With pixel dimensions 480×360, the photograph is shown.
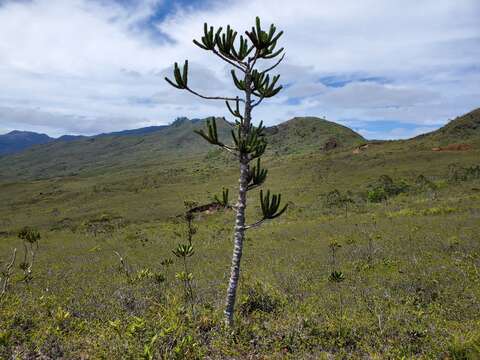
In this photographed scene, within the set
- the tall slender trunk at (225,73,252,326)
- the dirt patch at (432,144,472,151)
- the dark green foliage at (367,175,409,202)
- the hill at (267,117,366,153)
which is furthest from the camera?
the hill at (267,117,366,153)

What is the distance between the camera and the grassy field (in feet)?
22.7

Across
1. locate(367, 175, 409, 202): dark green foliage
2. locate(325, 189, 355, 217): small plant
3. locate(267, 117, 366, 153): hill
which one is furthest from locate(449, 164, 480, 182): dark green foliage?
locate(267, 117, 366, 153): hill

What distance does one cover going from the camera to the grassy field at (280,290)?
6.92 metres

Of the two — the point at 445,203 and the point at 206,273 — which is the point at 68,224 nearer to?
the point at 206,273

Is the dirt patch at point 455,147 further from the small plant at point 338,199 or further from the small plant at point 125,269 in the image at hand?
the small plant at point 125,269

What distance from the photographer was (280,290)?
11219mm

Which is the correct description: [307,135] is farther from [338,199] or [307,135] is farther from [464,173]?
[338,199]

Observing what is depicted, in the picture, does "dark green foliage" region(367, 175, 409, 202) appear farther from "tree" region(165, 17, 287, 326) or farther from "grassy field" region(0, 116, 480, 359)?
"tree" region(165, 17, 287, 326)

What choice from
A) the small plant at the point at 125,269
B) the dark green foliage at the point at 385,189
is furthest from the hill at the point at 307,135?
the small plant at the point at 125,269

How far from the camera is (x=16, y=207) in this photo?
60.7 metres

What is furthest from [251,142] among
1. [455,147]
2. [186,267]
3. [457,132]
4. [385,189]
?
[457,132]

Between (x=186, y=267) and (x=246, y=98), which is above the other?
(x=246, y=98)

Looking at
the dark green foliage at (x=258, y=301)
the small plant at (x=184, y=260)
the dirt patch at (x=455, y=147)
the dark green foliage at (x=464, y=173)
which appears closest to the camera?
the small plant at (x=184, y=260)

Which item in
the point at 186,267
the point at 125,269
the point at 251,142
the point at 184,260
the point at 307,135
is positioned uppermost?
the point at 307,135
